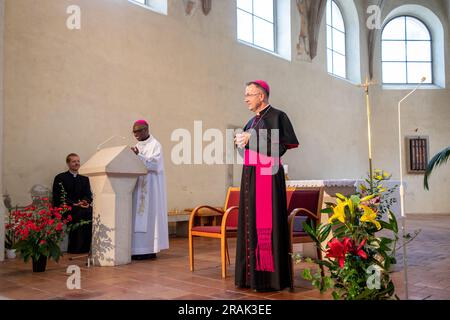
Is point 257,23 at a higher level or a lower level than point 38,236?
higher

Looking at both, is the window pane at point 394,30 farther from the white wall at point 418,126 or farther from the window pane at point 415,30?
the white wall at point 418,126

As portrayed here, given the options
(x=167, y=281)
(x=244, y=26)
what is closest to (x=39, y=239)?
(x=167, y=281)

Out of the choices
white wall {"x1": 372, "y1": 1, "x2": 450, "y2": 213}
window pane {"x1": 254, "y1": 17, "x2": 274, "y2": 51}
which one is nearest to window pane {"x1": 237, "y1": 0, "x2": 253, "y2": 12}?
window pane {"x1": 254, "y1": 17, "x2": 274, "y2": 51}

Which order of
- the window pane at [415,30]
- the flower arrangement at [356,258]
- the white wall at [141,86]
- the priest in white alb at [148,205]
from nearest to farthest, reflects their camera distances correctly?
the flower arrangement at [356,258], the priest in white alb at [148,205], the white wall at [141,86], the window pane at [415,30]

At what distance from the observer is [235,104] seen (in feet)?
34.4

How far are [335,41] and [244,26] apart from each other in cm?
434

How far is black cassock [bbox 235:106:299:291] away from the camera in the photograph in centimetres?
371

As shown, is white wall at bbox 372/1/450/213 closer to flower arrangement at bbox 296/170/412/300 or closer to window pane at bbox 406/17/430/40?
window pane at bbox 406/17/430/40

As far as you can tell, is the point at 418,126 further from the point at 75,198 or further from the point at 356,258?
the point at 356,258

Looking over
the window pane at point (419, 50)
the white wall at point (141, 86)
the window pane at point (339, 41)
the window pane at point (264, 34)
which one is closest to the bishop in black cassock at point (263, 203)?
the white wall at point (141, 86)

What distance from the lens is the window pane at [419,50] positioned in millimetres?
15617

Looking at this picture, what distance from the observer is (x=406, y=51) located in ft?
51.3

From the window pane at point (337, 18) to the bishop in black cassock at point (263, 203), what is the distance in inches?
449
